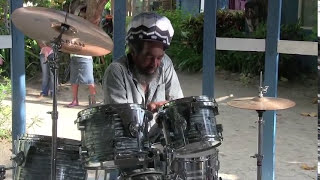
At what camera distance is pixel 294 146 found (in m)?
6.85

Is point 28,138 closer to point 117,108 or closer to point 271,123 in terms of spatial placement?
point 117,108

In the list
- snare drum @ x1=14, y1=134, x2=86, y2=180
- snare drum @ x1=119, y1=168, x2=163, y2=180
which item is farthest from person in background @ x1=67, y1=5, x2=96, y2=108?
snare drum @ x1=119, y1=168, x2=163, y2=180

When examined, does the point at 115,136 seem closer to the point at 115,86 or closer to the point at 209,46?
the point at 115,86

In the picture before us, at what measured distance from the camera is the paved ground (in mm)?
5883

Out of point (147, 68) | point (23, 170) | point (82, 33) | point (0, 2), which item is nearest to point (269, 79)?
point (147, 68)

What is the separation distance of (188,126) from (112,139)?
1.62 ft

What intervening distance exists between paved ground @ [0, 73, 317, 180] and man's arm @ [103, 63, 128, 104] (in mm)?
2107

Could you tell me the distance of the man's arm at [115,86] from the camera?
3734mm

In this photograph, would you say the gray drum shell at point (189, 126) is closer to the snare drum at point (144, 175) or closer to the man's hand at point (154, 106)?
the man's hand at point (154, 106)

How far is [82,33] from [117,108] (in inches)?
22.8

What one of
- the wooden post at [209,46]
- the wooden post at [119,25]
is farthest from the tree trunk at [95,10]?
the wooden post at [209,46]

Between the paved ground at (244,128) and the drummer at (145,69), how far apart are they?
1.87 metres

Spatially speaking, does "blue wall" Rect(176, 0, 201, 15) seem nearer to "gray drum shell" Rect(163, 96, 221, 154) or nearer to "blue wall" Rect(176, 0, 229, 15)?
"blue wall" Rect(176, 0, 229, 15)

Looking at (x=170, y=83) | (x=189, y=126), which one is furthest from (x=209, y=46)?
(x=189, y=126)
